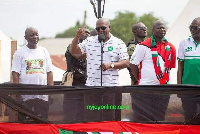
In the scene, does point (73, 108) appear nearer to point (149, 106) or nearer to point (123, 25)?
point (149, 106)

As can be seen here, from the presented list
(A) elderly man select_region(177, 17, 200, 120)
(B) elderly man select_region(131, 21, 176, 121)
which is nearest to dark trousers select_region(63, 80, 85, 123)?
(B) elderly man select_region(131, 21, 176, 121)

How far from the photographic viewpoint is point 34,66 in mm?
7105

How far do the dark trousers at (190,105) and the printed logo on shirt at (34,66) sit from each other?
239 centimetres

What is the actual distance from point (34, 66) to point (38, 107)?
3.92 feet

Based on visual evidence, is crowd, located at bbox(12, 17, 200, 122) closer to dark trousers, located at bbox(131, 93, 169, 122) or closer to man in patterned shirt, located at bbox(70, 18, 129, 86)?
man in patterned shirt, located at bbox(70, 18, 129, 86)

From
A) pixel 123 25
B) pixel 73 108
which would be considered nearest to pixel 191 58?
pixel 73 108

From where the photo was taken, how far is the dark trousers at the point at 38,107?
6043 mm

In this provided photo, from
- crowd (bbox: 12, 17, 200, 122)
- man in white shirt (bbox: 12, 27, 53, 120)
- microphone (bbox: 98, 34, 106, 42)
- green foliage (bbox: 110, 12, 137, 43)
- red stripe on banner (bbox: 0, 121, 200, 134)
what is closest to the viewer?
red stripe on banner (bbox: 0, 121, 200, 134)

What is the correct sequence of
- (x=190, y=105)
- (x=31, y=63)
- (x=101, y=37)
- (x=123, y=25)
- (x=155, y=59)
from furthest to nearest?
(x=123, y=25) → (x=31, y=63) → (x=155, y=59) → (x=101, y=37) → (x=190, y=105)

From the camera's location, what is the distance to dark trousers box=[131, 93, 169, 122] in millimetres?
6031

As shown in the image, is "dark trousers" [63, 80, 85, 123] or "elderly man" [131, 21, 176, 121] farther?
"elderly man" [131, 21, 176, 121]

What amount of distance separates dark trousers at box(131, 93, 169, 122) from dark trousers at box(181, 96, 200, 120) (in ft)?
0.80

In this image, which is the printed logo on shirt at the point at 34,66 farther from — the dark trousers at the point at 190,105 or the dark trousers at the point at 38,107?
the dark trousers at the point at 190,105

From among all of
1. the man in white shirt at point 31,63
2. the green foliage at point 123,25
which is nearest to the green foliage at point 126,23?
the green foliage at point 123,25
